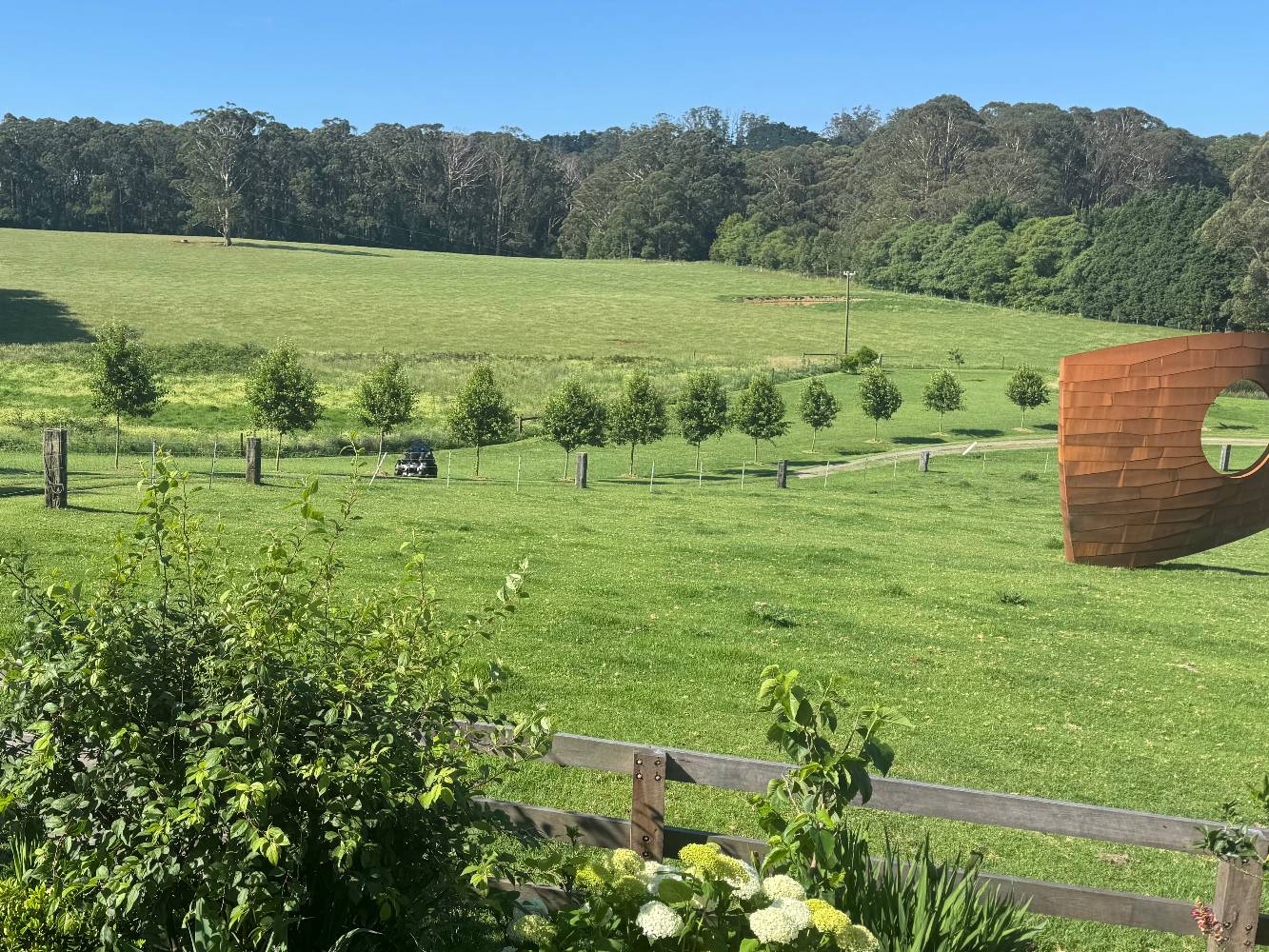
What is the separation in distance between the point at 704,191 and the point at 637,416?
112 metres

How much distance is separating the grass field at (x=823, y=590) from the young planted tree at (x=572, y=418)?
1551 millimetres

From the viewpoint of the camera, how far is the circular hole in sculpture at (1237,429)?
44312mm

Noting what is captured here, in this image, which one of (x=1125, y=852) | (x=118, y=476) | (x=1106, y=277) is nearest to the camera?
(x=1125, y=852)

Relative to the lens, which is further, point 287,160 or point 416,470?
point 287,160

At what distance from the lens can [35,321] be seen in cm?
7688

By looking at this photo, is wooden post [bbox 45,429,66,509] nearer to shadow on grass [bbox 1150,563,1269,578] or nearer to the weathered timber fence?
the weathered timber fence

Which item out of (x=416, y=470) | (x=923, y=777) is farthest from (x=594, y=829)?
(x=416, y=470)

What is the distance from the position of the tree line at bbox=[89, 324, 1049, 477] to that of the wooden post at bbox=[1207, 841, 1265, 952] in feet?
100

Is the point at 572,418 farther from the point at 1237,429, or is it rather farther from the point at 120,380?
the point at 1237,429

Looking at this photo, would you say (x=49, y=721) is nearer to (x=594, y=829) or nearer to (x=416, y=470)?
(x=594, y=829)

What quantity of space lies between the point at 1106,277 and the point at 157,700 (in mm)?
114579

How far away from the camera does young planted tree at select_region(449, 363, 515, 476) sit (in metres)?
43.0

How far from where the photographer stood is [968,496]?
37000mm

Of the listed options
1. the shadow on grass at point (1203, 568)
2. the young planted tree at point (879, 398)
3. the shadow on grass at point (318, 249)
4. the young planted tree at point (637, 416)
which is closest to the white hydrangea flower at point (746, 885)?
the shadow on grass at point (1203, 568)
